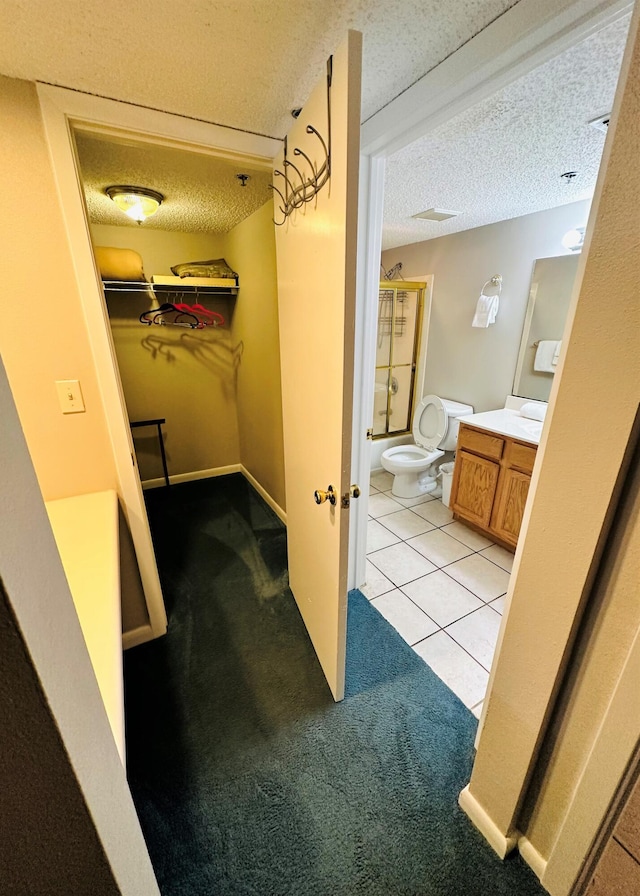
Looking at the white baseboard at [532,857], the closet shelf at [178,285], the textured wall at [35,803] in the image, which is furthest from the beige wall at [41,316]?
the white baseboard at [532,857]

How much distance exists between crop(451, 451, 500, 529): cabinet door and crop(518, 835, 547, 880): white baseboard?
1.66 metres

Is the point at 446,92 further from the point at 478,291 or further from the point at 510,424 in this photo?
the point at 478,291

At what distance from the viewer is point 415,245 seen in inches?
135

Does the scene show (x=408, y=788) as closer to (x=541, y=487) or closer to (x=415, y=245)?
(x=541, y=487)

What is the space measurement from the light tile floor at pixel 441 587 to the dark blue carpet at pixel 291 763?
0.10m

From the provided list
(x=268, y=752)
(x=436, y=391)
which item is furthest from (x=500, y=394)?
(x=268, y=752)

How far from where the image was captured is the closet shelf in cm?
251

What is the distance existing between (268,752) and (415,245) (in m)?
3.90

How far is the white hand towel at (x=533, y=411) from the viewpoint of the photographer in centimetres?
250

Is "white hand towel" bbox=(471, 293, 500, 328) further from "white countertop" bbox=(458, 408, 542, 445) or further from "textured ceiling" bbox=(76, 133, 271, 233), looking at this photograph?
"textured ceiling" bbox=(76, 133, 271, 233)

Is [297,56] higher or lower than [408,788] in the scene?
higher

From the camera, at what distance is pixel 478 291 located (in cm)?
290

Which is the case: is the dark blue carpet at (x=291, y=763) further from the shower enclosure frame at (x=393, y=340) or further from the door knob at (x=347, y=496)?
the shower enclosure frame at (x=393, y=340)

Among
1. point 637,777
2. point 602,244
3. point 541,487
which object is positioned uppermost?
point 602,244
